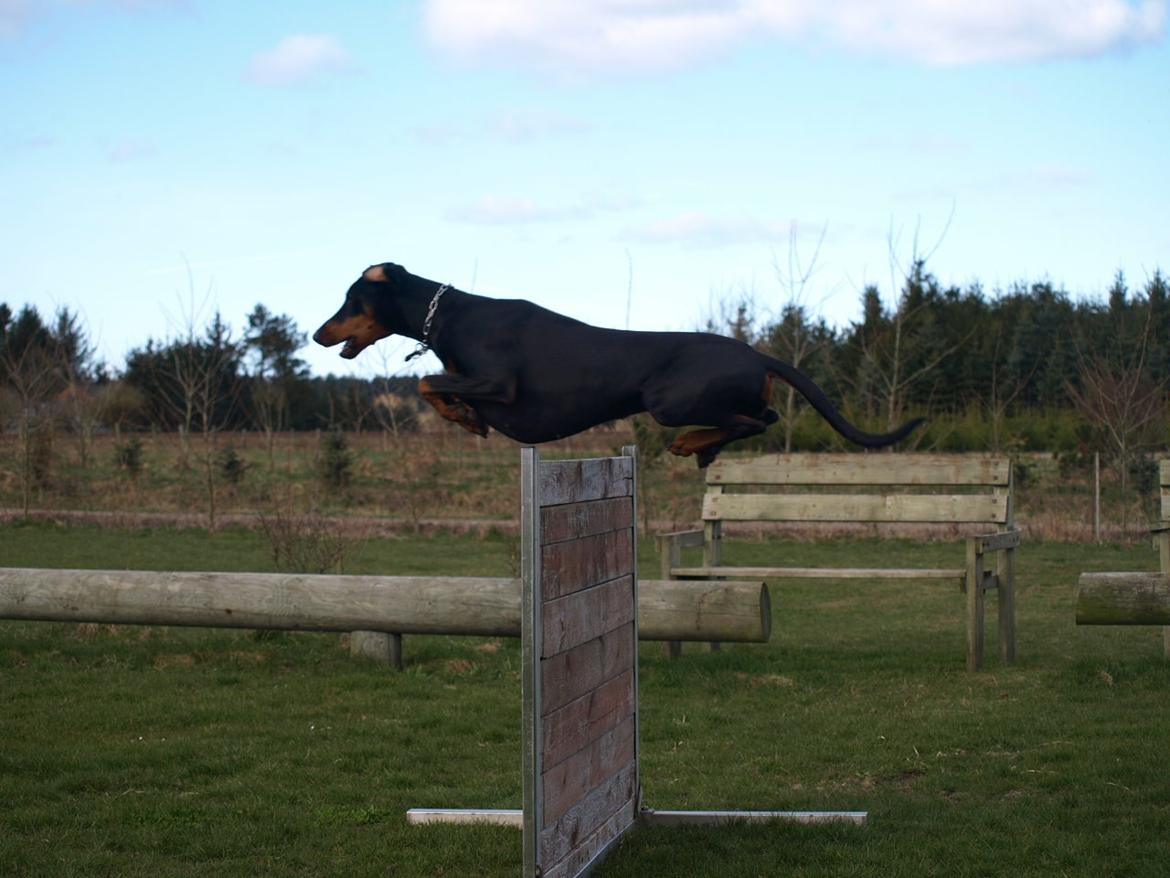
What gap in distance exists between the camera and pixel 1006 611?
9281mm

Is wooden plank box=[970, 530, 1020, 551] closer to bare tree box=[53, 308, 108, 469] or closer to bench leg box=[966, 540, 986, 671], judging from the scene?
bench leg box=[966, 540, 986, 671]

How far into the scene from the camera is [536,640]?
167 inches

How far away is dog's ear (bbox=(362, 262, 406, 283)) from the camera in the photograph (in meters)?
3.40

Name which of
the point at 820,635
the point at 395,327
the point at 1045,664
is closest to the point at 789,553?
the point at 820,635

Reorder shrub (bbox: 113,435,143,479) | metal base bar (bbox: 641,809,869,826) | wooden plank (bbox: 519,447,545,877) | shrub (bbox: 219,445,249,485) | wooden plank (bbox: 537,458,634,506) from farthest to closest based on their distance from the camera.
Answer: shrub (bbox: 113,435,143,479), shrub (bbox: 219,445,249,485), metal base bar (bbox: 641,809,869,826), wooden plank (bbox: 537,458,634,506), wooden plank (bbox: 519,447,545,877)

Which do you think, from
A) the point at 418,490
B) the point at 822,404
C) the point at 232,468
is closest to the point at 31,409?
the point at 232,468

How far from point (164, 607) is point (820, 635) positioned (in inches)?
217

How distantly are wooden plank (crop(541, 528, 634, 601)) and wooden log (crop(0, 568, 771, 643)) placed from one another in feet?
8.24

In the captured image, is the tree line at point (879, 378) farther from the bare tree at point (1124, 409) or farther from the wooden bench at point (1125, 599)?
the wooden bench at point (1125, 599)

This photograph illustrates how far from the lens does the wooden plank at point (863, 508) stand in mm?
9625

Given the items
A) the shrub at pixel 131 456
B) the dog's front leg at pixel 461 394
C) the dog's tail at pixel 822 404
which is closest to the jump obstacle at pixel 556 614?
the dog's front leg at pixel 461 394

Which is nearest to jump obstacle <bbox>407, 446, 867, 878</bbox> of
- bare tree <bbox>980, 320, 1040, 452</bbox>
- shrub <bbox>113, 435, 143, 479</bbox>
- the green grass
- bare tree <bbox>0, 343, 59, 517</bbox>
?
the green grass

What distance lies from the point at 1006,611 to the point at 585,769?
544 cm

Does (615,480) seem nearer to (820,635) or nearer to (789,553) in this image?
(820,635)
